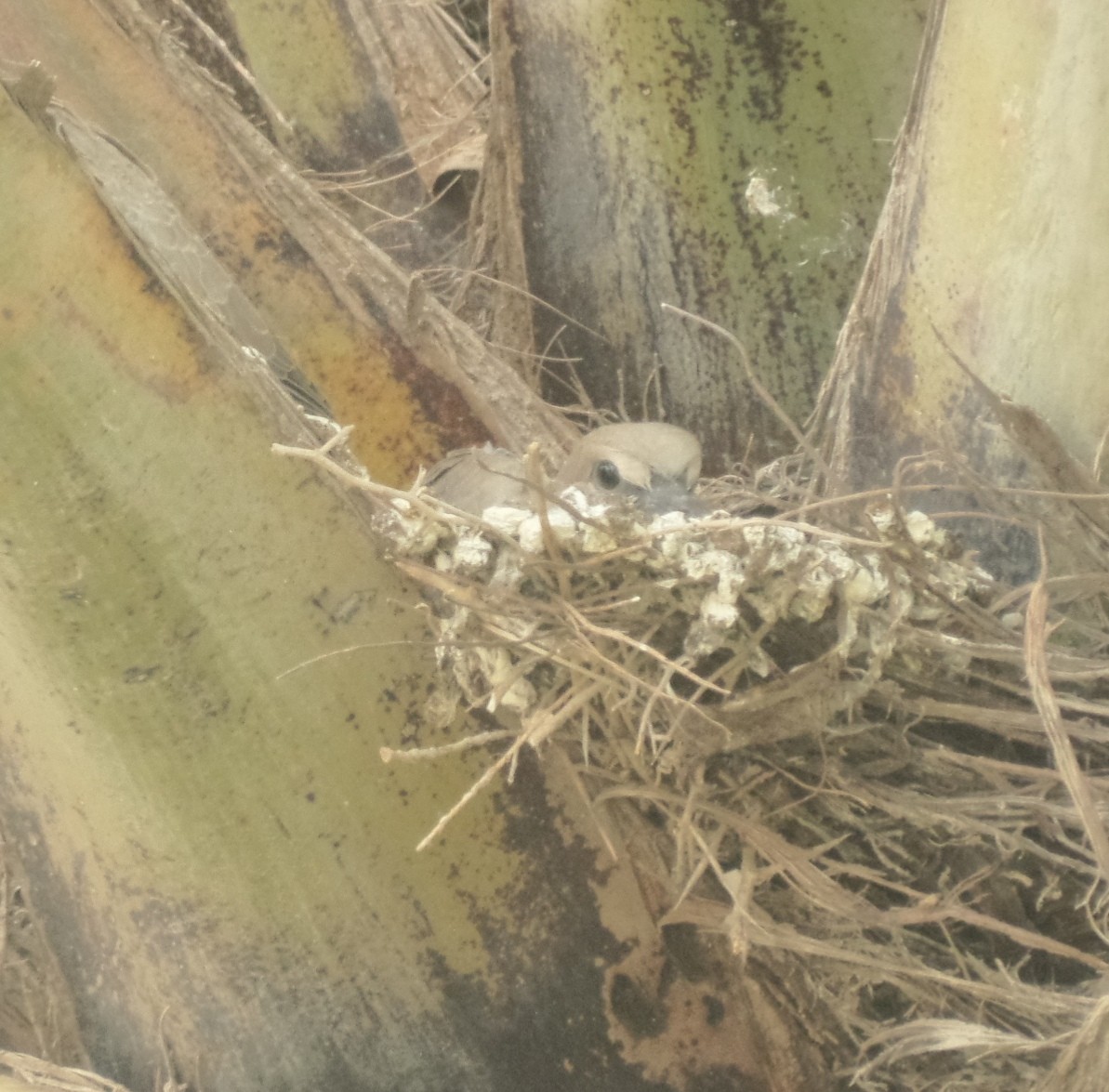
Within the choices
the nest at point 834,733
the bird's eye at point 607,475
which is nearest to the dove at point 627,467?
the bird's eye at point 607,475

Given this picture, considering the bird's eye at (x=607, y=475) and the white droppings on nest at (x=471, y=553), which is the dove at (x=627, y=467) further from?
the white droppings on nest at (x=471, y=553)

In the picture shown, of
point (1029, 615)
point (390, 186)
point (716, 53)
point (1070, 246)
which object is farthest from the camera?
point (390, 186)

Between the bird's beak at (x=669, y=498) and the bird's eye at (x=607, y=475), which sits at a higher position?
the bird's eye at (x=607, y=475)

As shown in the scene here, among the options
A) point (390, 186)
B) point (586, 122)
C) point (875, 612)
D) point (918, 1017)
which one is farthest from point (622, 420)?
point (918, 1017)

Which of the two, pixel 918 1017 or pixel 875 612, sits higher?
pixel 875 612

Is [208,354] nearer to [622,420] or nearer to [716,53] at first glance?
[622,420]

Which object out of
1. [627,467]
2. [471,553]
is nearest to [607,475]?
[627,467]

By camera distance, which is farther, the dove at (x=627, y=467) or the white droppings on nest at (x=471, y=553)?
the dove at (x=627, y=467)

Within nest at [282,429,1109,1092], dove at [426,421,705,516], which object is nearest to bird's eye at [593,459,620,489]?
dove at [426,421,705,516]
